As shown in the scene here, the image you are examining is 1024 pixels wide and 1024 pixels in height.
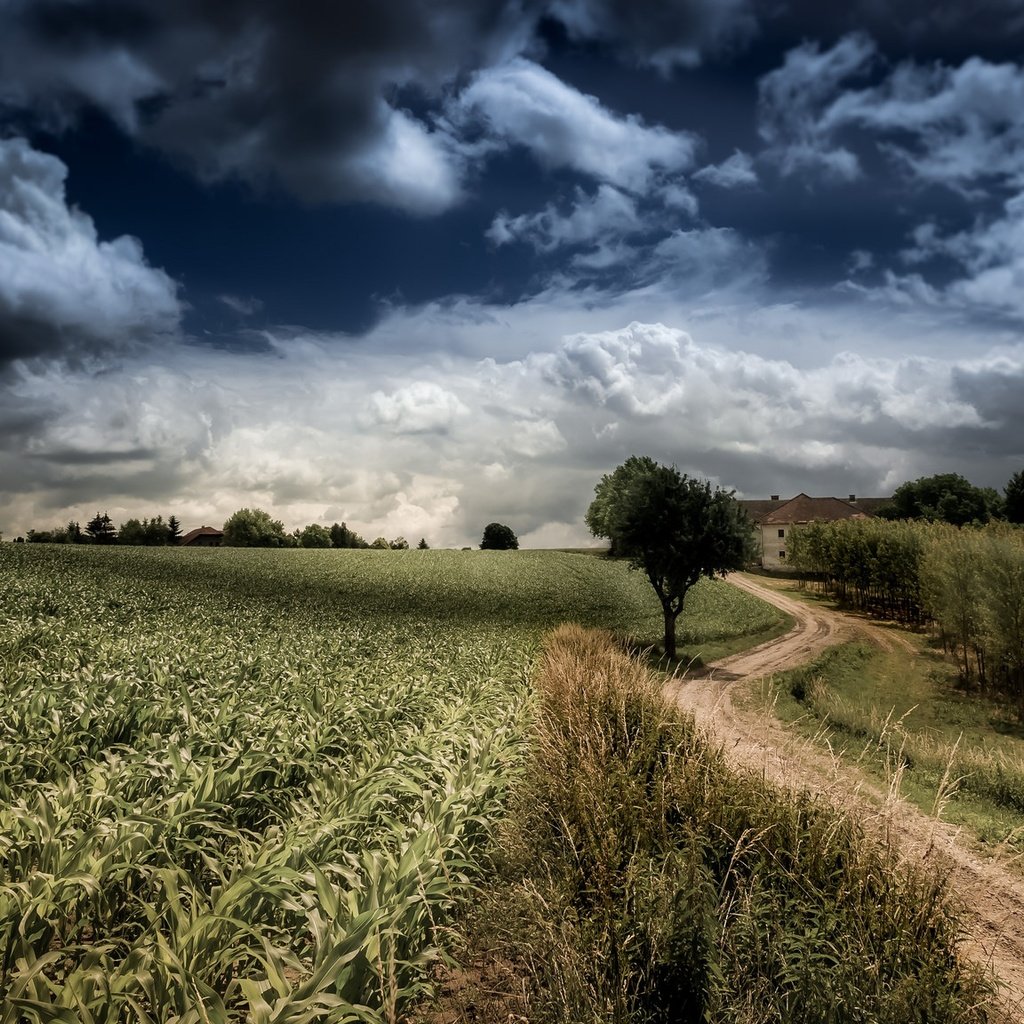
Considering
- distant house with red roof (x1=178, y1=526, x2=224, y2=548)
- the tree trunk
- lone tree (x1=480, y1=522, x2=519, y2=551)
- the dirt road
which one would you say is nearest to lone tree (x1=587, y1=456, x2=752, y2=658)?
the tree trunk

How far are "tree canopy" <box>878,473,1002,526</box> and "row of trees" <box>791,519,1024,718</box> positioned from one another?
33477 mm

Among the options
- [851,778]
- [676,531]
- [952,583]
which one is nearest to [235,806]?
[851,778]

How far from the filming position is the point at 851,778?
37.9 ft

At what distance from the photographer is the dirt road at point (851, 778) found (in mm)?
6137

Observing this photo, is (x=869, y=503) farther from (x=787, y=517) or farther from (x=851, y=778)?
(x=851, y=778)

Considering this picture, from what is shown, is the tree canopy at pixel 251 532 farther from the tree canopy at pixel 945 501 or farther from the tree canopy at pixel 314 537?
the tree canopy at pixel 945 501

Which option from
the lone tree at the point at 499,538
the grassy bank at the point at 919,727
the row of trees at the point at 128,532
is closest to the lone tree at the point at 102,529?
the row of trees at the point at 128,532

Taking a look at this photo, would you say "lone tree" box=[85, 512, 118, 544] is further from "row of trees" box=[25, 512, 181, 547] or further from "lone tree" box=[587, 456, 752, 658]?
"lone tree" box=[587, 456, 752, 658]

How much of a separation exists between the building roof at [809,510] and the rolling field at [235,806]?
85111mm

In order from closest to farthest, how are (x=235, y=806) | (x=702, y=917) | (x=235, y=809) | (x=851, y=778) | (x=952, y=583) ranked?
(x=702, y=917) → (x=235, y=809) → (x=235, y=806) → (x=851, y=778) → (x=952, y=583)

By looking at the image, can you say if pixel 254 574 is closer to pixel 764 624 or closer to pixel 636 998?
pixel 764 624

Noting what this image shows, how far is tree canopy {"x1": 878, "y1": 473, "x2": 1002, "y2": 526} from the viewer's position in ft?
272

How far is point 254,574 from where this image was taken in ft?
135

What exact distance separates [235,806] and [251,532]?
124m
